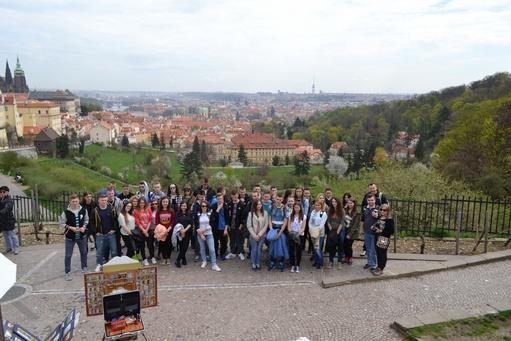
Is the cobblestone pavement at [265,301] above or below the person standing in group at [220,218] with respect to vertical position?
below

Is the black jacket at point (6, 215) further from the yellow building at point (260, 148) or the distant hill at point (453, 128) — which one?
the yellow building at point (260, 148)

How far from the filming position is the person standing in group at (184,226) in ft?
28.7

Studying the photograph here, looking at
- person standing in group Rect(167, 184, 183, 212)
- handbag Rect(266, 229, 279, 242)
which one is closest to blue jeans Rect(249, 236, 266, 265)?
handbag Rect(266, 229, 279, 242)

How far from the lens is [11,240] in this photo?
382 inches

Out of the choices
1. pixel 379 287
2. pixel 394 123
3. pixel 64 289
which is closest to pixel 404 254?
pixel 379 287

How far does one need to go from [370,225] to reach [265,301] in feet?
8.27

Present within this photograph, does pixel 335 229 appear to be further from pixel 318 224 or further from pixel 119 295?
pixel 119 295

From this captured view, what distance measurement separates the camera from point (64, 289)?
308 inches

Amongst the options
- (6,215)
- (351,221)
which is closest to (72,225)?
(6,215)

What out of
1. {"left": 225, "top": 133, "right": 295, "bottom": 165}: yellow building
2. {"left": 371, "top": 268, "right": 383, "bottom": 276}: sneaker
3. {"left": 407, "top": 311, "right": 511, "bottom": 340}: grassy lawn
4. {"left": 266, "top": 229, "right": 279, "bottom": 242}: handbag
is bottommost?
{"left": 225, "top": 133, "right": 295, "bottom": 165}: yellow building

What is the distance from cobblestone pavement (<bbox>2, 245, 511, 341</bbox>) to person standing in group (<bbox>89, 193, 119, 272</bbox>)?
0.64m

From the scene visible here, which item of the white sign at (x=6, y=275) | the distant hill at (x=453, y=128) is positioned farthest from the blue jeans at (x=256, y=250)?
the distant hill at (x=453, y=128)

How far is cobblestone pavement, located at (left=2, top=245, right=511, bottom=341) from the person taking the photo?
636 cm

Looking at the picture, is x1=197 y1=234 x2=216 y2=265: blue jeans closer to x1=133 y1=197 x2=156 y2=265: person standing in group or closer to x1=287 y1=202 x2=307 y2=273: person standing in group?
x1=133 y1=197 x2=156 y2=265: person standing in group
